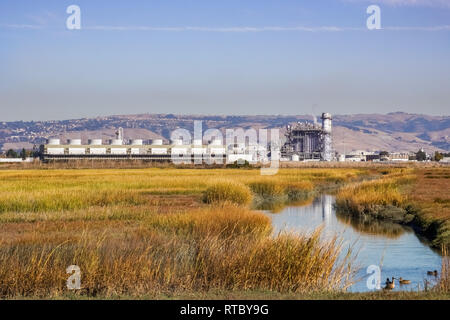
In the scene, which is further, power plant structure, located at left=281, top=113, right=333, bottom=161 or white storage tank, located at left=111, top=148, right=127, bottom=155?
power plant structure, located at left=281, top=113, right=333, bottom=161

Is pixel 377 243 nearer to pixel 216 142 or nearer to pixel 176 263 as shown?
pixel 176 263

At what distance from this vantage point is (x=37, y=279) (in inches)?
571

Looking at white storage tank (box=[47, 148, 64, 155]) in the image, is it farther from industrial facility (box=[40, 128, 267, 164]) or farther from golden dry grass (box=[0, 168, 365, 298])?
golden dry grass (box=[0, 168, 365, 298])

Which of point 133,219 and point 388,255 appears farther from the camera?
point 133,219

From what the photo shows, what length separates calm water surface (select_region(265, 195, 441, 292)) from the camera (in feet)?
66.3

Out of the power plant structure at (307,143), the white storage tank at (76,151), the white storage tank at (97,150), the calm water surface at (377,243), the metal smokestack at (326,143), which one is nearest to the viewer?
the calm water surface at (377,243)

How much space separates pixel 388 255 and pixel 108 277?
41.2 feet

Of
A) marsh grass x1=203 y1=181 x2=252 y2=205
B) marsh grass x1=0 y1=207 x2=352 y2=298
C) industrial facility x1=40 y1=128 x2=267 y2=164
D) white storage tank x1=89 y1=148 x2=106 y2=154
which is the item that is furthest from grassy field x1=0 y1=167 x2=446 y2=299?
white storage tank x1=89 y1=148 x2=106 y2=154

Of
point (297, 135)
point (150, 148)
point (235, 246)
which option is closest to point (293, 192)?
point (235, 246)

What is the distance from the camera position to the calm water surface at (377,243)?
20.2m

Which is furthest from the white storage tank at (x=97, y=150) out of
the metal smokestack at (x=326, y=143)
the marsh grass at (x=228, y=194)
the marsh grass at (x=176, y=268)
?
the marsh grass at (x=176, y=268)

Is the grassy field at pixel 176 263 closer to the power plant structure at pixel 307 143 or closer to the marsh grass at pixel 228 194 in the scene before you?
the marsh grass at pixel 228 194
